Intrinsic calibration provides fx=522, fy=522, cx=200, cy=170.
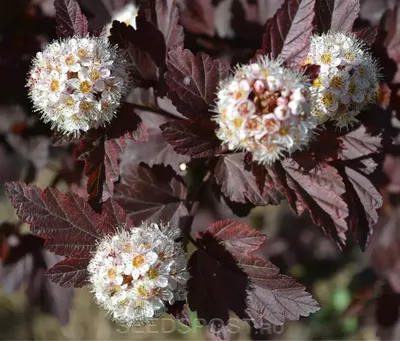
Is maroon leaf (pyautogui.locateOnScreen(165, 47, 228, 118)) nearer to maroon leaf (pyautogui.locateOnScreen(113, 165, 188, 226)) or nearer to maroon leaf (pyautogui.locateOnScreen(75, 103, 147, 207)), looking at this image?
maroon leaf (pyautogui.locateOnScreen(75, 103, 147, 207))

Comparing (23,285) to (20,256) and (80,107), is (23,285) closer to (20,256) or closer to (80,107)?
(20,256)

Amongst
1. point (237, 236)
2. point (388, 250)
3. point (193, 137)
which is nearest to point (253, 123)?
point (193, 137)

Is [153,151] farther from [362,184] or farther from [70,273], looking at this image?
[362,184]

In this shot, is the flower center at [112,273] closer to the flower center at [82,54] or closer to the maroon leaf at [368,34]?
the flower center at [82,54]

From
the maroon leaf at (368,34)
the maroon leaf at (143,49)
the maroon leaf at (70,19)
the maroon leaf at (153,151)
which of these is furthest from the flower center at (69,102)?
the maroon leaf at (368,34)

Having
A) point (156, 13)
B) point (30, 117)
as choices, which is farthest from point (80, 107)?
point (30, 117)

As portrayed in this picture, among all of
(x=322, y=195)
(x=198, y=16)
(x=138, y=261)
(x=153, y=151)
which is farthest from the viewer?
(x=198, y=16)
